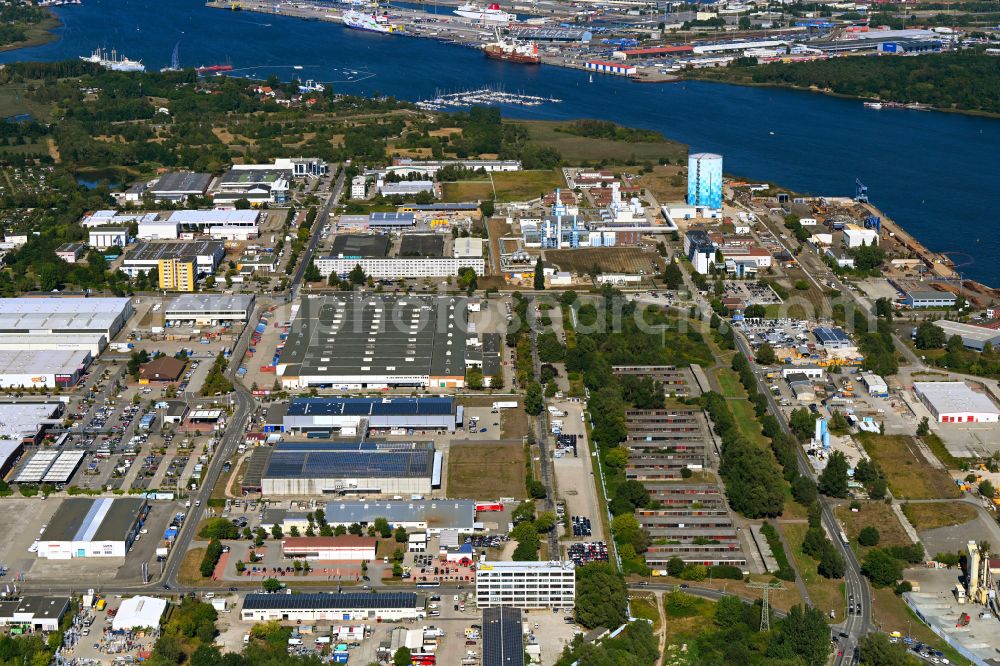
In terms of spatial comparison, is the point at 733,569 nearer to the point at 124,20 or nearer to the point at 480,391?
the point at 480,391

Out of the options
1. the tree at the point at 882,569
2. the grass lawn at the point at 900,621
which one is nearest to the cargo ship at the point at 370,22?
the tree at the point at 882,569

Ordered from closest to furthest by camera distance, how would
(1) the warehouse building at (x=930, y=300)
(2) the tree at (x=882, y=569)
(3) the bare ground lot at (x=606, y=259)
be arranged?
(2) the tree at (x=882, y=569), (1) the warehouse building at (x=930, y=300), (3) the bare ground lot at (x=606, y=259)

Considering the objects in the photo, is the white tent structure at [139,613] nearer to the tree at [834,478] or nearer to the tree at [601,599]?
the tree at [601,599]

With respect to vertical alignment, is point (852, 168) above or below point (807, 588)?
above

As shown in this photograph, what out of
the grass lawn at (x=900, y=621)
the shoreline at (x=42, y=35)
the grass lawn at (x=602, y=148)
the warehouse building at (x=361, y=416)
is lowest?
the grass lawn at (x=900, y=621)

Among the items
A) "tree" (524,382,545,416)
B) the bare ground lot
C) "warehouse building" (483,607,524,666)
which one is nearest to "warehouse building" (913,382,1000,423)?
"tree" (524,382,545,416)

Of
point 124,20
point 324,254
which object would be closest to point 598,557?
point 324,254

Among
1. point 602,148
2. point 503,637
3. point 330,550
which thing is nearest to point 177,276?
point 330,550
